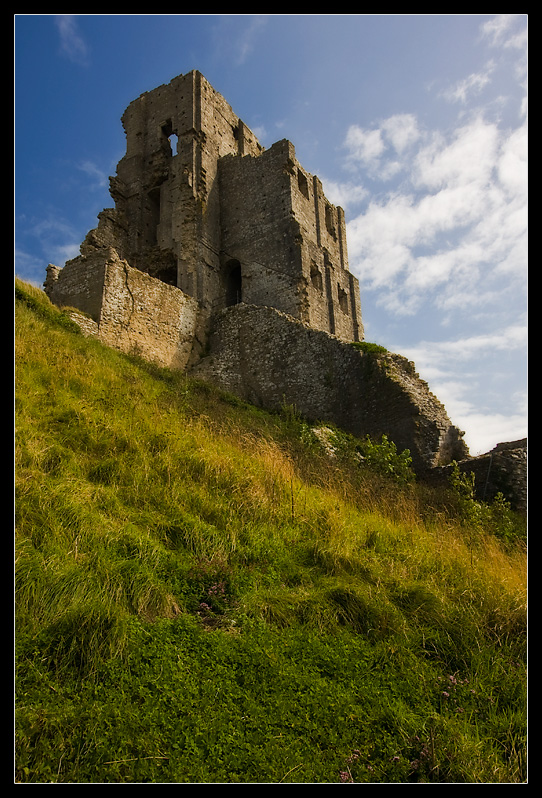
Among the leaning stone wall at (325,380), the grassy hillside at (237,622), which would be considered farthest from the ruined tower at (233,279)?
the grassy hillside at (237,622)

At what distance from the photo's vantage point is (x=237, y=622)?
433 centimetres

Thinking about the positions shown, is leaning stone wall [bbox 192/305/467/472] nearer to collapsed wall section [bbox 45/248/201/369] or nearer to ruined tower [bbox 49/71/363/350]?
collapsed wall section [bbox 45/248/201/369]

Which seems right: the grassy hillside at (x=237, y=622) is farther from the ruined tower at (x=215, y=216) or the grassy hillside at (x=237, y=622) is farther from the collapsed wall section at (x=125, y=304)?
the ruined tower at (x=215, y=216)

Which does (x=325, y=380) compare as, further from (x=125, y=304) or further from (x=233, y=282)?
(x=233, y=282)

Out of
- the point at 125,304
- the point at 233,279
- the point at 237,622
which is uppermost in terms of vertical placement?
the point at 233,279

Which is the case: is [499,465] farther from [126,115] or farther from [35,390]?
[126,115]

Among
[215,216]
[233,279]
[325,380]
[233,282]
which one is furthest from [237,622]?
[215,216]

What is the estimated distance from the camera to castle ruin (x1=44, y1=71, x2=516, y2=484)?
14453 mm

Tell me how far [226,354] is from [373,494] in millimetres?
10988

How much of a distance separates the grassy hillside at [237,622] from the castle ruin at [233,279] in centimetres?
683

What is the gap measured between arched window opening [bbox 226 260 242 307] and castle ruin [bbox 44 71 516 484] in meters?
0.08

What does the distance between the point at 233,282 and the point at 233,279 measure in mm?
187

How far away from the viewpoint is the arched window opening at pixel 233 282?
2386cm

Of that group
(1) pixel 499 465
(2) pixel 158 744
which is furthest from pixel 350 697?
(1) pixel 499 465
